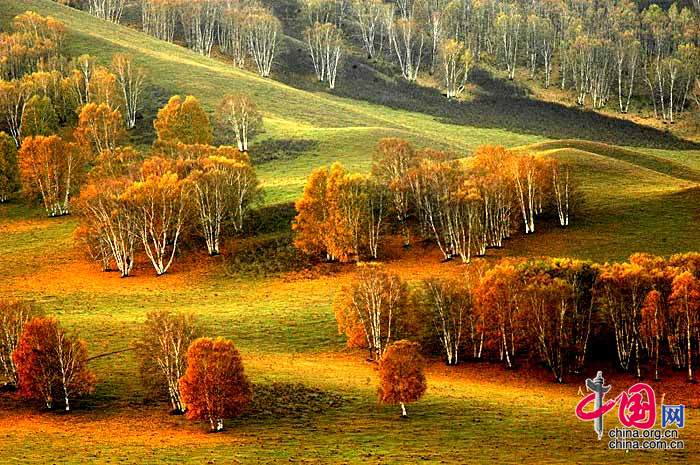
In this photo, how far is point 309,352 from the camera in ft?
260

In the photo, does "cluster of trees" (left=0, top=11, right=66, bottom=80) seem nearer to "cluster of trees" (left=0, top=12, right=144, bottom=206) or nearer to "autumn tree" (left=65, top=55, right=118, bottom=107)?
"cluster of trees" (left=0, top=12, right=144, bottom=206)

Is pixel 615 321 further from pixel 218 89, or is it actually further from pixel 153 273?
pixel 218 89

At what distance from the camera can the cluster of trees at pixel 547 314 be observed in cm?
7506

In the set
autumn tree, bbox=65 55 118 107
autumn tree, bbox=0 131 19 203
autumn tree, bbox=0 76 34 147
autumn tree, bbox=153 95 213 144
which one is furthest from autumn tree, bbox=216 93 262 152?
autumn tree, bbox=0 131 19 203

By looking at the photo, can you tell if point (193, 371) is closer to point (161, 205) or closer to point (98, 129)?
point (161, 205)

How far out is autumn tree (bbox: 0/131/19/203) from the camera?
134 meters

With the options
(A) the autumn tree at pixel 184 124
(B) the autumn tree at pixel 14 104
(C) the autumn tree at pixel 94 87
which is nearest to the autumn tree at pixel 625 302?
(A) the autumn tree at pixel 184 124

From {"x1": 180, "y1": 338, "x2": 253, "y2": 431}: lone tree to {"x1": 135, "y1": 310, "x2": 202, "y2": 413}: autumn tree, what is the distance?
2876 millimetres

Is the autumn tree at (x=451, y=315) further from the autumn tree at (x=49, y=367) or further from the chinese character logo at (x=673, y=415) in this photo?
the autumn tree at (x=49, y=367)

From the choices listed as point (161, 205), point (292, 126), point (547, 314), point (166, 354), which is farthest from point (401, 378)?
point (292, 126)

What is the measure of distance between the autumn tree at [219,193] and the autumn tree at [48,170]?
895 inches

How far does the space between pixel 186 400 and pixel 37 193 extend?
77.5 meters

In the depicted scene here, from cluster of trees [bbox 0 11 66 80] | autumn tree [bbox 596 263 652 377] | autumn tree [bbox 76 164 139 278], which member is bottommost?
autumn tree [bbox 596 263 652 377]

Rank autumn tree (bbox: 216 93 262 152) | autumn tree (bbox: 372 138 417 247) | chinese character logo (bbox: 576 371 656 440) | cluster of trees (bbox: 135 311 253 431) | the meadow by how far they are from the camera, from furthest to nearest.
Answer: autumn tree (bbox: 216 93 262 152), autumn tree (bbox: 372 138 417 247), cluster of trees (bbox: 135 311 253 431), chinese character logo (bbox: 576 371 656 440), the meadow
